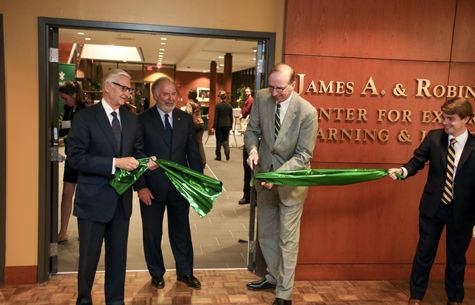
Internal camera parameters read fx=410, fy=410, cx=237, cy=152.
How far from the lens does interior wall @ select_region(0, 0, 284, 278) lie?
11.0 feet

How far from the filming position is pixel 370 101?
147 inches

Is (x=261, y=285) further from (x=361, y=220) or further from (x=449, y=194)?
(x=449, y=194)

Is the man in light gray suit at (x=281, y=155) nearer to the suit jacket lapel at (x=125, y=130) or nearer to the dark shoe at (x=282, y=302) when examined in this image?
the dark shoe at (x=282, y=302)

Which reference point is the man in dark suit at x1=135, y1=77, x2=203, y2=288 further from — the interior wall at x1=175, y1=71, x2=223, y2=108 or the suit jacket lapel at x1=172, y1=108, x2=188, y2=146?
the interior wall at x1=175, y1=71, x2=223, y2=108

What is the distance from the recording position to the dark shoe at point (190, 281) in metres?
3.52

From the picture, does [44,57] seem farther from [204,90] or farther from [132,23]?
[204,90]

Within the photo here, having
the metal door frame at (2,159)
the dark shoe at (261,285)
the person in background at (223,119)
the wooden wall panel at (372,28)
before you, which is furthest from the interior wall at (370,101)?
A: the person in background at (223,119)

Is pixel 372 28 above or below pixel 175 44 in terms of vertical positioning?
below

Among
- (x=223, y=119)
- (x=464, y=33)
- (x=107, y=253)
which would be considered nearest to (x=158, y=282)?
(x=107, y=253)

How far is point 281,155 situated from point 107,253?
4.80 ft

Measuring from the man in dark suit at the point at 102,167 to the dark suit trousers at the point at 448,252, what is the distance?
2275 mm

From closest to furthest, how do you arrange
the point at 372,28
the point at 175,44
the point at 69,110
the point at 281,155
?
the point at 281,155, the point at 372,28, the point at 69,110, the point at 175,44

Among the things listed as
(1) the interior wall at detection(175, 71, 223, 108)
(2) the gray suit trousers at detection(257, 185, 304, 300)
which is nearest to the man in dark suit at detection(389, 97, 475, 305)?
(2) the gray suit trousers at detection(257, 185, 304, 300)

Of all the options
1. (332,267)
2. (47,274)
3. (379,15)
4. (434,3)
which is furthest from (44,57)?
(434,3)
